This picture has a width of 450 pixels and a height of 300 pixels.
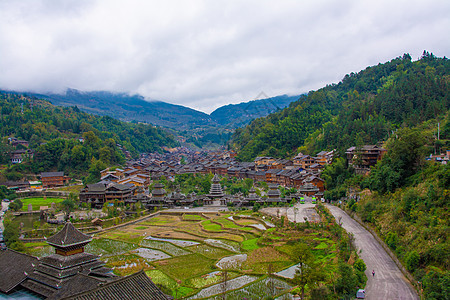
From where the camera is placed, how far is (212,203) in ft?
185

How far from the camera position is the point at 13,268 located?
1905 cm

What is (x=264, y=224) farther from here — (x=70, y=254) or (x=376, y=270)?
(x=70, y=254)

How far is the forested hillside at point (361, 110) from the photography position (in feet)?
176

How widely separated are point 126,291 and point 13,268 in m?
9.82

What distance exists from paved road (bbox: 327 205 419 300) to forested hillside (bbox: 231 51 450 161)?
2476 centimetres

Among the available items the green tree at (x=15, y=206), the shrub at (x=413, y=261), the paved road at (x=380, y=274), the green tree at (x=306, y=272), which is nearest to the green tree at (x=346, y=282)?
the paved road at (x=380, y=274)

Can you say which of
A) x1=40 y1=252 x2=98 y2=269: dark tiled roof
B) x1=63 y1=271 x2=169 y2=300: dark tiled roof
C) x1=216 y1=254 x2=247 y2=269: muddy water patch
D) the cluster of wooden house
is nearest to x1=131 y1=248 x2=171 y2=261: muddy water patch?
x1=216 y1=254 x2=247 y2=269: muddy water patch

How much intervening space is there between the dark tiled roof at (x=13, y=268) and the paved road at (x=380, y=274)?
1888 centimetres

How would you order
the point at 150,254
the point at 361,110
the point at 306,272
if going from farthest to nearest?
1. the point at 361,110
2. the point at 150,254
3. the point at 306,272

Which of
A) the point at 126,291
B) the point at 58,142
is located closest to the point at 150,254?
the point at 126,291

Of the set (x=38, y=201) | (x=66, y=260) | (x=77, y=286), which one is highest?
(x=66, y=260)

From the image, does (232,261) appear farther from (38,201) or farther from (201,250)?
(38,201)

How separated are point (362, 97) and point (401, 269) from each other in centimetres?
6945

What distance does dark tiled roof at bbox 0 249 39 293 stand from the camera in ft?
59.0
